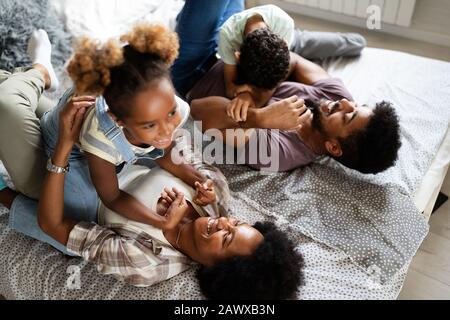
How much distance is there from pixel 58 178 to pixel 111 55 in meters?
0.37

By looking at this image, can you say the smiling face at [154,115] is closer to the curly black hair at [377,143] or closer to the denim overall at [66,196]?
the denim overall at [66,196]

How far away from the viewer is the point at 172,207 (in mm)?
1164

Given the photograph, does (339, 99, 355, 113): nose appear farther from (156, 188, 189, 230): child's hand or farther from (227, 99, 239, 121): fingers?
(156, 188, 189, 230): child's hand

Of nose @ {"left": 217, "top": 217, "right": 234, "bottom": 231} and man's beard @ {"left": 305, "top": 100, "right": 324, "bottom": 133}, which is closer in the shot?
nose @ {"left": 217, "top": 217, "right": 234, "bottom": 231}

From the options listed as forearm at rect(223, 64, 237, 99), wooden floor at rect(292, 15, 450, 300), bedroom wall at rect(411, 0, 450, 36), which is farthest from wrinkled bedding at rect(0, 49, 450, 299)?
bedroom wall at rect(411, 0, 450, 36)

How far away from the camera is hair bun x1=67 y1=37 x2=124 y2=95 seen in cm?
87

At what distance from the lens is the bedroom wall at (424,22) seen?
2.23 m

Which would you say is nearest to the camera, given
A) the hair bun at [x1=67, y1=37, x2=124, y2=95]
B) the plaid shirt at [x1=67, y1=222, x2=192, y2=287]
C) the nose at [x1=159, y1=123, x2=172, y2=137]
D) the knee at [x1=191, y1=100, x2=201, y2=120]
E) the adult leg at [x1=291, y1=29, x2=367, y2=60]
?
the hair bun at [x1=67, y1=37, x2=124, y2=95]

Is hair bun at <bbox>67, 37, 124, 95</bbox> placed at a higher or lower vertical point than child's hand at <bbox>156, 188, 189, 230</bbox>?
higher

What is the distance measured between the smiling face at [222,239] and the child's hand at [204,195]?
4.0 inches

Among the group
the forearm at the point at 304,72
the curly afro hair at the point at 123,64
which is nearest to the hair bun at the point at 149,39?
the curly afro hair at the point at 123,64

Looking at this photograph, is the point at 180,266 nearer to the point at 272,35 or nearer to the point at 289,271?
the point at 289,271

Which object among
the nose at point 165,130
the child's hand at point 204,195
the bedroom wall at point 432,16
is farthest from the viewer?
the bedroom wall at point 432,16
